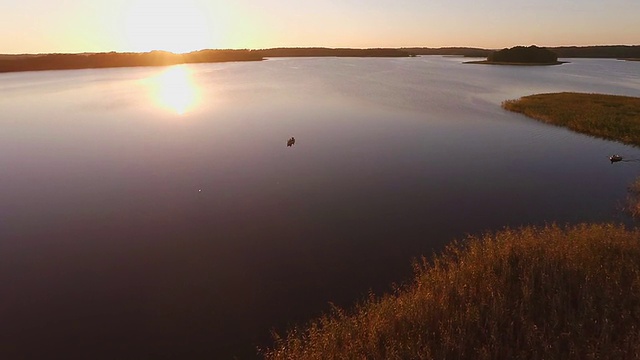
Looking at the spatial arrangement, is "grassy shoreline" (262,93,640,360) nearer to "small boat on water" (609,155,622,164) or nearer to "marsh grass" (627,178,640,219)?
"marsh grass" (627,178,640,219)

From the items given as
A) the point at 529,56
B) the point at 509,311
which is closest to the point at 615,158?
the point at 509,311

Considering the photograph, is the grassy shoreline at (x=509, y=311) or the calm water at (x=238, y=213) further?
the calm water at (x=238, y=213)

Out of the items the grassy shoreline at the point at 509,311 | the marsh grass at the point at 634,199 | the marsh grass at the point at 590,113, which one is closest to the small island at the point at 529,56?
the marsh grass at the point at 590,113

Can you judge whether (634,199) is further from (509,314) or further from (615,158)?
(509,314)

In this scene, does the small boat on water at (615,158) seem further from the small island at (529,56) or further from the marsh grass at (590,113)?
the small island at (529,56)

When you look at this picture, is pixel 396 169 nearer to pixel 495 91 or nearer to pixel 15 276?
pixel 15 276

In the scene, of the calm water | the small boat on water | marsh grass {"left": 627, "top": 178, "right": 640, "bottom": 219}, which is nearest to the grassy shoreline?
the calm water
